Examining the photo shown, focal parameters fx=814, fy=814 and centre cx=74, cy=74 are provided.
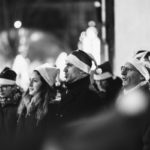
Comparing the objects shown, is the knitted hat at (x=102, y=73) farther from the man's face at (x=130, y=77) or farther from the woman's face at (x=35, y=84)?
the man's face at (x=130, y=77)

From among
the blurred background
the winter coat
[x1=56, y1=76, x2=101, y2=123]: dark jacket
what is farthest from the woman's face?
the blurred background

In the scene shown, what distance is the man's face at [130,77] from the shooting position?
399 inches

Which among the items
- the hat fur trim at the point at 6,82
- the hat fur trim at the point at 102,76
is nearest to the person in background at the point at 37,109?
the hat fur trim at the point at 6,82

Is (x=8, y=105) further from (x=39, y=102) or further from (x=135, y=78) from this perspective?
(x=135, y=78)

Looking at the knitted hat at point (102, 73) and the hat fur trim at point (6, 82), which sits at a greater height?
the hat fur trim at point (6, 82)

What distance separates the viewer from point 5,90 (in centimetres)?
Answer: 1213

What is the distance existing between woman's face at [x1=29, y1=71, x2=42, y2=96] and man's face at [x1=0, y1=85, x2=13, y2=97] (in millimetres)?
879

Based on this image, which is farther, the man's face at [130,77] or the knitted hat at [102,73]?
the knitted hat at [102,73]

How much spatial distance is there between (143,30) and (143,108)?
27.5 ft

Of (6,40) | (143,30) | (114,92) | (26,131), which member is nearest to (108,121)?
(26,131)

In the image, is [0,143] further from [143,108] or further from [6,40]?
[6,40]

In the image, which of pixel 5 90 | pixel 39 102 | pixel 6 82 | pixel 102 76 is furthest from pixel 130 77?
pixel 102 76

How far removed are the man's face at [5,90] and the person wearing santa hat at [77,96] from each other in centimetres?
174

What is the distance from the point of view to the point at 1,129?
11.4 m
